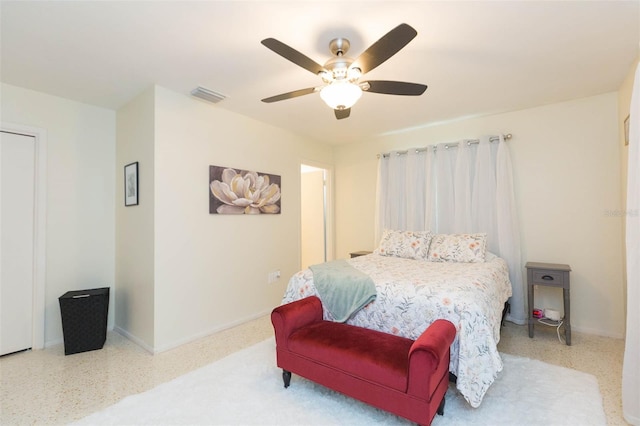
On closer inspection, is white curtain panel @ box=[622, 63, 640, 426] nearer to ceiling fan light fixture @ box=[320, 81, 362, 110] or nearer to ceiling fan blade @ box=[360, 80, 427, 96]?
ceiling fan blade @ box=[360, 80, 427, 96]

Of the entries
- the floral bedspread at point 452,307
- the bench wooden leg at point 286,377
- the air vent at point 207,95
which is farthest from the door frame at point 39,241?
the bench wooden leg at point 286,377

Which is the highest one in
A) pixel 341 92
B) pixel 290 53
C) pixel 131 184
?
pixel 290 53

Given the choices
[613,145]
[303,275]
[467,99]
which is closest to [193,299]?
[303,275]

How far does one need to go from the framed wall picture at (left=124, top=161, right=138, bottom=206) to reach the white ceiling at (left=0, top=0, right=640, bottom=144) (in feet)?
2.35

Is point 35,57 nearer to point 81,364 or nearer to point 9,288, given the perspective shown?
point 9,288

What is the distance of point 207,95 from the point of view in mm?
2906

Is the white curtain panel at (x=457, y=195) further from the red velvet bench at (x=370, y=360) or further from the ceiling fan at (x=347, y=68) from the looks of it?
the red velvet bench at (x=370, y=360)

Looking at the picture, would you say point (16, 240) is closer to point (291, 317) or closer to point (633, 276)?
point (291, 317)

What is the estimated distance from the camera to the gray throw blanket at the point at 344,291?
7.37 ft

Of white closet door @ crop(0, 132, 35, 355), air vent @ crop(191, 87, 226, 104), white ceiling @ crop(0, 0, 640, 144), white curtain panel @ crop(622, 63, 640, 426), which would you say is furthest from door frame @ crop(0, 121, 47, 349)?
white curtain panel @ crop(622, 63, 640, 426)

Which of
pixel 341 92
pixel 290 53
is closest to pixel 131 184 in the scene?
pixel 290 53

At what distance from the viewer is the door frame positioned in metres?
2.83

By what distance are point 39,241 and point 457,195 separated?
4.58 meters

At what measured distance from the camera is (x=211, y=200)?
10.5ft
